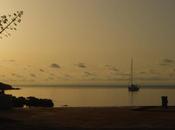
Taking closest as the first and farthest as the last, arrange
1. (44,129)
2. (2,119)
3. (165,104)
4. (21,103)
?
(44,129) < (2,119) < (165,104) < (21,103)

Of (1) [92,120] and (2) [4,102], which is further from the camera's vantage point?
(2) [4,102]

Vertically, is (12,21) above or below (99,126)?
above

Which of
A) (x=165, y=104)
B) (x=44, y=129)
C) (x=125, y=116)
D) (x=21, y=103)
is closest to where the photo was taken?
(x=44, y=129)

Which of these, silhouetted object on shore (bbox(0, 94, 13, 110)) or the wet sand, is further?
silhouetted object on shore (bbox(0, 94, 13, 110))

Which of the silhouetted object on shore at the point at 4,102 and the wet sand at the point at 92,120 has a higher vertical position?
the silhouetted object on shore at the point at 4,102

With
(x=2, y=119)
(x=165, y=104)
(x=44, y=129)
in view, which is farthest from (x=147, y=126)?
(x=165, y=104)

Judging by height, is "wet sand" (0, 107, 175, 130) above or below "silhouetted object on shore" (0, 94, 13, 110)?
below

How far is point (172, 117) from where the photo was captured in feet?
122

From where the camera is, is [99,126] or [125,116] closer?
[99,126]

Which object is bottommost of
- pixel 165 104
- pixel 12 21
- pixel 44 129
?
pixel 44 129

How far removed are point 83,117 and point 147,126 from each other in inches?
290

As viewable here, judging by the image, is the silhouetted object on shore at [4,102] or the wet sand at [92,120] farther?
the silhouetted object on shore at [4,102]

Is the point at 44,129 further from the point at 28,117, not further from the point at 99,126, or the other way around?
the point at 28,117

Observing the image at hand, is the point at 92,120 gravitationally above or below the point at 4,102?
below
